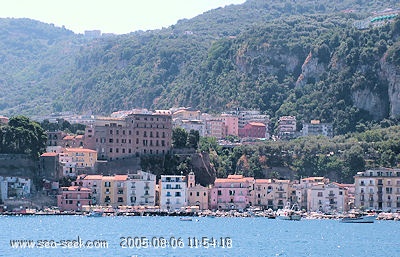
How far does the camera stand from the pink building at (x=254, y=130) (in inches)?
7259

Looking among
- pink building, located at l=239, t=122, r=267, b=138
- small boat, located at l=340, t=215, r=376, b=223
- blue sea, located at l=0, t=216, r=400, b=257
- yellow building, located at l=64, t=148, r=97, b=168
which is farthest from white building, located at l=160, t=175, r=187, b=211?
pink building, located at l=239, t=122, r=267, b=138

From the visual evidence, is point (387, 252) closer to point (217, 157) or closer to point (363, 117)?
point (217, 157)

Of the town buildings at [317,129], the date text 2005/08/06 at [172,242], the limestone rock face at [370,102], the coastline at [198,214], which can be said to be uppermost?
the limestone rock face at [370,102]

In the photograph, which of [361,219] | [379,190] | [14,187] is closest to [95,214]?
[14,187]

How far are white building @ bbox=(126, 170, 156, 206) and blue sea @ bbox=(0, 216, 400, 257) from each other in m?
6.45

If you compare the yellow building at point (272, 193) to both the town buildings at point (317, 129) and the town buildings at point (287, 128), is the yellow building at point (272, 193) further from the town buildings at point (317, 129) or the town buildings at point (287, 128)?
the town buildings at point (287, 128)

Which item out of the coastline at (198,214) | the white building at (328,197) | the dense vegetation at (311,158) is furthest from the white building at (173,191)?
the dense vegetation at (311,158)

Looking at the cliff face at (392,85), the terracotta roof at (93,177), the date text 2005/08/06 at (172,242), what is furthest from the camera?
the cliff face at (392,85)

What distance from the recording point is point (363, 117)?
180875mm

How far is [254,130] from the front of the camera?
185 metres

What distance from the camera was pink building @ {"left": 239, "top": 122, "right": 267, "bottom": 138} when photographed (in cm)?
18438

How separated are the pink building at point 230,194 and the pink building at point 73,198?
1391 cm

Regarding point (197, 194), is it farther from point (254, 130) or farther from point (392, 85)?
point (392, 85)

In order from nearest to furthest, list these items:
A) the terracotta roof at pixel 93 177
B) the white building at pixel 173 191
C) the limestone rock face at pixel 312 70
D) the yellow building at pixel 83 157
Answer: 1. the white building at pixel 173 191
2. the terracotta roof at pixel 93 177
3. the yellow building at pixel 83 157
4. the limestone rock face at pixel 312 70
